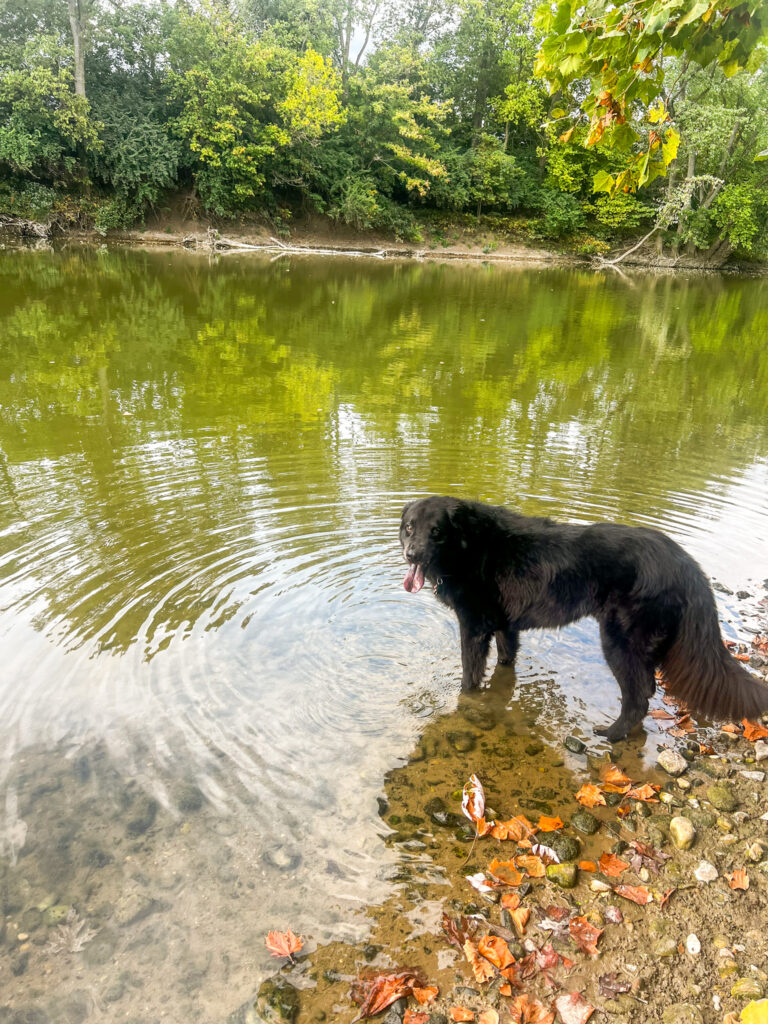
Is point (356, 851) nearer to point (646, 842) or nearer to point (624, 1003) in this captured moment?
point (624, 1003)

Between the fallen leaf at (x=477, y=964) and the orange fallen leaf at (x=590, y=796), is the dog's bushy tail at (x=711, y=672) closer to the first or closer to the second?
the orange fallen leaf at (x=590, y=796)

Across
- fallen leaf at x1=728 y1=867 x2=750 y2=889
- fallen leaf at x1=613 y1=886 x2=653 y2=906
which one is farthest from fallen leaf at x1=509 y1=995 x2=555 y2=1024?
fallen leaf at x1=728 y1=867 x2=750 y2=889

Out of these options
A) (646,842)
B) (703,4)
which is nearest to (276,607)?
(646,842)

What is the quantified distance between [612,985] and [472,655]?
2237 millimetres

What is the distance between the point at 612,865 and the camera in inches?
126

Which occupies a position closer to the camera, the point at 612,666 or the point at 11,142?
the point at 612,666

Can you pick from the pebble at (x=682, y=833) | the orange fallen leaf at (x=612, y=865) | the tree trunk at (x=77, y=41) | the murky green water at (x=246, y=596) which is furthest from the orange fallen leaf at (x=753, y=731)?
A: the tree trunk at (x=77, y=41)

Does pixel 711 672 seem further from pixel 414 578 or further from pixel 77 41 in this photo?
pixel 77 41

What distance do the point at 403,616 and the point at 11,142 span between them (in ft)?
134

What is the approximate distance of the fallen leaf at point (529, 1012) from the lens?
2457 mm

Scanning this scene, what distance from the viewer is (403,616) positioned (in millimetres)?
5480

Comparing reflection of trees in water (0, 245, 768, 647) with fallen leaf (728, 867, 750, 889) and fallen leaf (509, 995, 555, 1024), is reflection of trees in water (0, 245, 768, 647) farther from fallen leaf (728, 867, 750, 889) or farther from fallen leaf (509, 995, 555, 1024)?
fallen leaf (728, 867, 750, 889)

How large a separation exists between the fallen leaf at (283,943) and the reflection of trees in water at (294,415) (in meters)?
2.81

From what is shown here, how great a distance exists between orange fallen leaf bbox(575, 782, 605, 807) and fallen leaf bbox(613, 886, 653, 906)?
1.96ft
